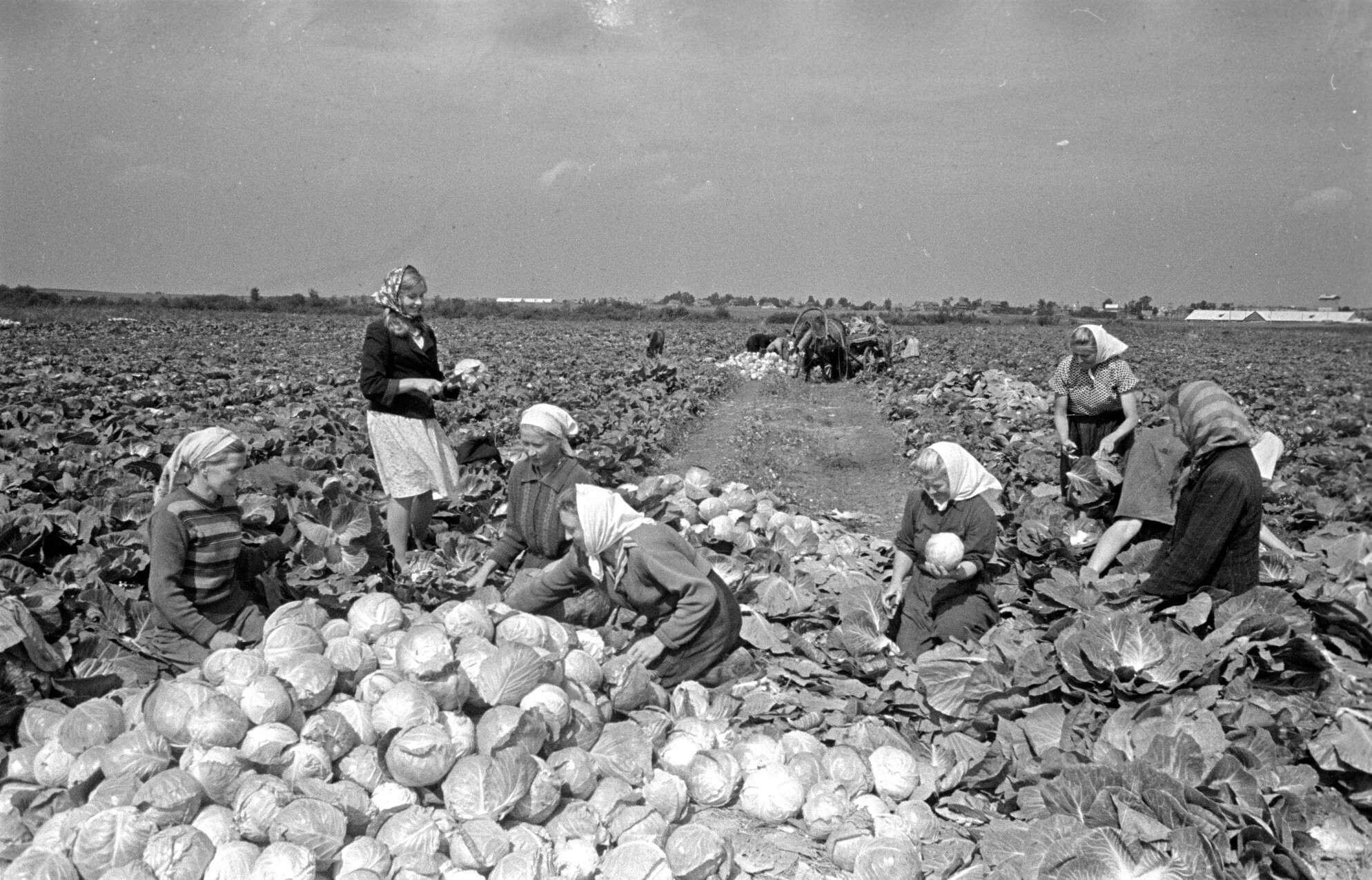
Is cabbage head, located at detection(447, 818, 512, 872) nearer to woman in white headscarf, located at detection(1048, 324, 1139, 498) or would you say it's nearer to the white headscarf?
woman in white headscarf, located at detection(1048, 324, 1139, 498)

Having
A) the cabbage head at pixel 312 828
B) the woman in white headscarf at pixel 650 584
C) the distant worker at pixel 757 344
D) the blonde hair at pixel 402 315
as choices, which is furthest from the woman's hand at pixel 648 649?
the distant worker at pixel 757 344

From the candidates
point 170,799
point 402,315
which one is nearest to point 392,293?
point 402,315

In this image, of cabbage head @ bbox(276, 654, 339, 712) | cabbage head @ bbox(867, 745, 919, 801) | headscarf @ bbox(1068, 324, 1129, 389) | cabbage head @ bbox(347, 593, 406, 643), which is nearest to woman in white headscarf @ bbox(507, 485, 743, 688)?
cabbage head @ bbox(347, 593, 406, 643)

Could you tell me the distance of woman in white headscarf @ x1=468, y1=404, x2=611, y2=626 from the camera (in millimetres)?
4027

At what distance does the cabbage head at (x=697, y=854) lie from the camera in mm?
2648

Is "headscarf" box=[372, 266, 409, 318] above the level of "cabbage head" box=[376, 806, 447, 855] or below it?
above

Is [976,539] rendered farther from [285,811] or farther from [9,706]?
[9,706]

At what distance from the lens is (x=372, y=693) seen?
2.99 meters

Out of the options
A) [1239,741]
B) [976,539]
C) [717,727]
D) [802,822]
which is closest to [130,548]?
[717,727]

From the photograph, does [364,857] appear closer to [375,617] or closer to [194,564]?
[375,617]

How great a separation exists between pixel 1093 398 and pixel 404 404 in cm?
447

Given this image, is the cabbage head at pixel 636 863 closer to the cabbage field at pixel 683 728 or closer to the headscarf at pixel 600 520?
the cabbage field at pixel 683 728

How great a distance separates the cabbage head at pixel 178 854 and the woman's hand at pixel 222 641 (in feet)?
3.90

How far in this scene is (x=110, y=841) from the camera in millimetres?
2416
